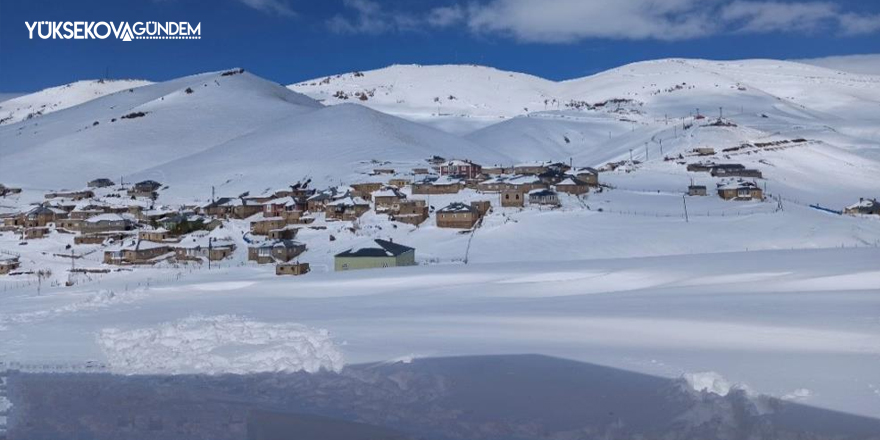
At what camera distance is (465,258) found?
95.1ft

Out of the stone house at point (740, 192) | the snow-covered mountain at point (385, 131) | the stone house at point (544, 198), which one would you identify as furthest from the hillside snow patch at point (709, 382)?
the snow-covered mountain at point (385, 131)

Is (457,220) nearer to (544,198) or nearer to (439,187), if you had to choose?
(544,198)

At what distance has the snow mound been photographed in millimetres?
7492

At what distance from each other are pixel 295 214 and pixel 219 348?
37684mm

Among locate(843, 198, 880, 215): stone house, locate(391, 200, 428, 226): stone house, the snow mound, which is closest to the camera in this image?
the snow mound

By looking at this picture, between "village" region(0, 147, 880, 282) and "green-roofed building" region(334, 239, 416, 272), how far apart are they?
0.14 feet

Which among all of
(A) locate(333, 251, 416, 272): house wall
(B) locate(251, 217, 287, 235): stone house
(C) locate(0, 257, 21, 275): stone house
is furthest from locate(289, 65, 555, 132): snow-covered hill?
(A) locate(333, 251, 416, 272): house wall

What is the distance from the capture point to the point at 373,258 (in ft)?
88.5

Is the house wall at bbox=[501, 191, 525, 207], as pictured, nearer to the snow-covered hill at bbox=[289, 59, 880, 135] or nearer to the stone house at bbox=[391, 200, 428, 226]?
the stone house at bbox=[391, 200, 428, 226]

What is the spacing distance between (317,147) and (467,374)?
77065 mm

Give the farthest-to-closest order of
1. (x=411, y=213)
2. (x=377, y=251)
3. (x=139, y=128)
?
(x=139, y=128), (x=411, y=213), (x=377, y=251)

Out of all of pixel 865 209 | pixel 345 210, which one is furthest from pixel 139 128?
pixel 865 209

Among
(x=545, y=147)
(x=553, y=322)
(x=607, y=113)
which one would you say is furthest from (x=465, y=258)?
(x=607, y=113)

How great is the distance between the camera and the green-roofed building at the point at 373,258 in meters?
26.7
